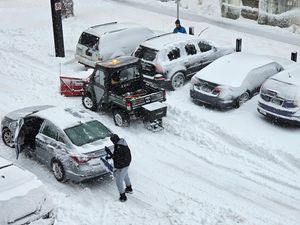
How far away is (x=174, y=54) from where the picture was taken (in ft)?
63.1

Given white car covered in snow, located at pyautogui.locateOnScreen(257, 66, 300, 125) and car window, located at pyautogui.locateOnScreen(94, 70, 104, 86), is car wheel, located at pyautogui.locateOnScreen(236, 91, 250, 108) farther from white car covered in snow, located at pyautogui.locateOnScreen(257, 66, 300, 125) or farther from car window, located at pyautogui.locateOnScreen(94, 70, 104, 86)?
car window, located at pyautogui.locateOnScreen(94, 70, 104, 86)

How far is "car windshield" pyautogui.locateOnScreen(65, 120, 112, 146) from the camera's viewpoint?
13.6 m

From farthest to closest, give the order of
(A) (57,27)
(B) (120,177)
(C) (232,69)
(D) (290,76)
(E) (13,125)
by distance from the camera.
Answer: (A) (57,27), (C) (232,69), (D) (290,76), (E) (13,125), (B) (120,177)

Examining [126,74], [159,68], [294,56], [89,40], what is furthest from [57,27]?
[294,56]

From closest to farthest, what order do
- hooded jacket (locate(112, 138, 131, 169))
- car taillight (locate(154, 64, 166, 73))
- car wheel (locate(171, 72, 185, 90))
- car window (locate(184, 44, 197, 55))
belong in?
hooded jacket (locate(112, 138, 131, 169)) < car taillight (locate(154, 64, 166, 73)) < car wheel (locate(171, 72, 185, 90)) < car window (locate(184, 44, 197, 55))

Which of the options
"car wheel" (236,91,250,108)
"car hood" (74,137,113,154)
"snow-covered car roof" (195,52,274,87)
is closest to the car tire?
"snow-covered car roof" (195,52,274,87)

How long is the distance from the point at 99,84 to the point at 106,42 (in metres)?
3.77

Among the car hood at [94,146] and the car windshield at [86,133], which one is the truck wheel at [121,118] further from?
the car hood at [94,146]

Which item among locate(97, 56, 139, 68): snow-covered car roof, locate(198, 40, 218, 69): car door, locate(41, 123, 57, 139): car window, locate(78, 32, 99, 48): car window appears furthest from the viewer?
locate(78, 32, 99, 48): car window

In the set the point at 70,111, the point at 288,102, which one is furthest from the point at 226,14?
the point at 70,111

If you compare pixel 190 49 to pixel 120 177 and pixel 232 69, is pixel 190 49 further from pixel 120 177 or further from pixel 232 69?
pixel 120 177

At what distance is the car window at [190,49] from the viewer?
19.6 meters

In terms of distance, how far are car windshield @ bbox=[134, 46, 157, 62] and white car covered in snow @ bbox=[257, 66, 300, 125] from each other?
14.1 feet

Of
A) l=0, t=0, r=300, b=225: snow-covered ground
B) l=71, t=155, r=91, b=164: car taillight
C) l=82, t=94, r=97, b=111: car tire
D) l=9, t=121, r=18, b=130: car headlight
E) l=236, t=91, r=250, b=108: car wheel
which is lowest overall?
l=0, t=0, r=300, b=225: snow-covered ground
